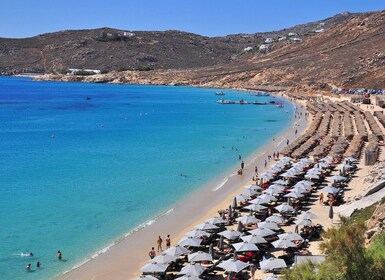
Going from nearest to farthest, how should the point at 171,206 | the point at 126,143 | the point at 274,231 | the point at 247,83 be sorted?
the point at 274,231 → the point at 171,206 → the point at 126,143 → the point at 247,83

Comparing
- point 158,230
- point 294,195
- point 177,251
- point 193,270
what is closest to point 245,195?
point 294,195

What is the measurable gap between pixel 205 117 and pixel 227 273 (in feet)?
205

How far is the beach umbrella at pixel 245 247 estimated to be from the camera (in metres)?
19.0

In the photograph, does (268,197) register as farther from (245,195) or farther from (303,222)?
(303,222)

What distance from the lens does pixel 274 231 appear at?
21.3m

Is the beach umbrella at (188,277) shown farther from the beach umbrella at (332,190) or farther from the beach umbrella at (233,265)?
the beach umbrella at (332,190)

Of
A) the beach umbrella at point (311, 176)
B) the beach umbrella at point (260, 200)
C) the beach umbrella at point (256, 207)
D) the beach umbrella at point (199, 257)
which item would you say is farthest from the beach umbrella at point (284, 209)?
the beach umbrella at point (199, 257)

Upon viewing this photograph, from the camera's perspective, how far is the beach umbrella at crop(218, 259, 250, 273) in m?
17.2

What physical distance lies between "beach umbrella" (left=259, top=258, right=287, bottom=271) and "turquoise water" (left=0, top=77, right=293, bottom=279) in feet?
26.6

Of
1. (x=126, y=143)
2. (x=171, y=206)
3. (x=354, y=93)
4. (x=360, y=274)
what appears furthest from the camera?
(x=354, y=93)

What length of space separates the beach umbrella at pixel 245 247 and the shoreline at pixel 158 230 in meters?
4.00

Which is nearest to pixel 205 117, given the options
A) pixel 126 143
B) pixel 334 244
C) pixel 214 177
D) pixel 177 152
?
pixel 126 143

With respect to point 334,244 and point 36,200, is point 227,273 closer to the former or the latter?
point 334,244

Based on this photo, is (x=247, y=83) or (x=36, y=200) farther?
(x=247, y=83)
